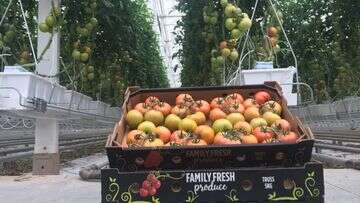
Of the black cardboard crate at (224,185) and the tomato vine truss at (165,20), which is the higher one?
the tomato vine truss at (165,20)

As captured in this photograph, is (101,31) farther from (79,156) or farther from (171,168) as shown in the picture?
(171,168)

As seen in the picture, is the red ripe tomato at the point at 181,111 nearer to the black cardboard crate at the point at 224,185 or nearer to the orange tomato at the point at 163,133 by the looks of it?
the orange tomato at the point at 163,133

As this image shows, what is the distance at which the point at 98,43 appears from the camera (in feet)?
37.6

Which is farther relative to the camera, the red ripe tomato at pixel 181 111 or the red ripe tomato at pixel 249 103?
the red ripe tomato at pixel 249 103

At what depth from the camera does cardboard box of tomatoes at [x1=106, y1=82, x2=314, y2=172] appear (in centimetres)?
375

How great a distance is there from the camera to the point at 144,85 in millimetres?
18375

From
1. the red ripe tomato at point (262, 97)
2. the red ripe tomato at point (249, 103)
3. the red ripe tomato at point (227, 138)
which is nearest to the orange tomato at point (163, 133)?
the red ripe tomato at point (227, 138)

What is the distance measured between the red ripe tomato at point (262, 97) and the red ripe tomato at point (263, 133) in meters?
0.54

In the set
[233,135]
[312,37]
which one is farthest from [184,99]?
[312,37]

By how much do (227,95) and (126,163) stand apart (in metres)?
1.27

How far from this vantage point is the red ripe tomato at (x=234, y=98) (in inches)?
176

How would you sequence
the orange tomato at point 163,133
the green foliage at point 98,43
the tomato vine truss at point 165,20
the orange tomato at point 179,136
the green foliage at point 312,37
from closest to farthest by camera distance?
1. the orange tomato at point 179,136
2. the orange tomato at point 163,133
3. the green foliage at point 98,43
4. the green foliage at point 312,37
5. the tomato vine truss at point 165,20

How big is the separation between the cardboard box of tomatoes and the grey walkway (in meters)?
1.48

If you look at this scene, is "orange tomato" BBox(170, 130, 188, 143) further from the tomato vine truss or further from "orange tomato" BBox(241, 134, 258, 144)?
the tomato vine truss
